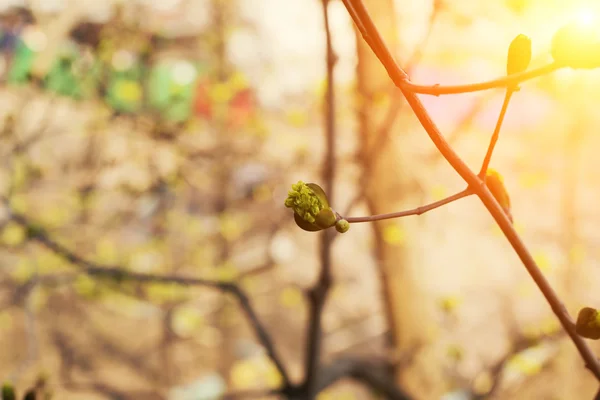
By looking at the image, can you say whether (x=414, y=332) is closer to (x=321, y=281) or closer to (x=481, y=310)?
(x=321, y=281)

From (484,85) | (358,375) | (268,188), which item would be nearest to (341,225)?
(484,85)

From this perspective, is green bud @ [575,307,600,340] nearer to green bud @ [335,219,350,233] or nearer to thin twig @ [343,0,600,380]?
thin twig @ [343,0,600,380]

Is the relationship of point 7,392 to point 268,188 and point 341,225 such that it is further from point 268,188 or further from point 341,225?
point 268,188

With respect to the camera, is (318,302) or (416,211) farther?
(318,302)

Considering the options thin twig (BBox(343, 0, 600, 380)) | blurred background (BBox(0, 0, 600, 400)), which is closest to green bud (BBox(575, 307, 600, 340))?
thin twig (BBox(343, 0, 600, 380))

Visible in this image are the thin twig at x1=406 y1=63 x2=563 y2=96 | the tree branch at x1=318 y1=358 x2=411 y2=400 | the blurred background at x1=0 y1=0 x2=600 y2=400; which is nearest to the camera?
the thin twig at x1=406 y1=63 x2=563 y2=96

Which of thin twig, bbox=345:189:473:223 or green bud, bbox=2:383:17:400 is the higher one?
green bud, bbox=2:383:17:400

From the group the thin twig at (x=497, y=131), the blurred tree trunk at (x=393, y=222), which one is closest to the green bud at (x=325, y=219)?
the thin twig at (x=497, y=131)
